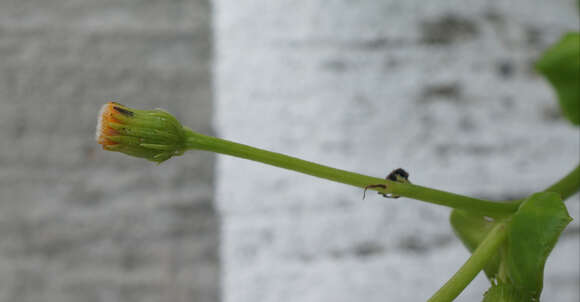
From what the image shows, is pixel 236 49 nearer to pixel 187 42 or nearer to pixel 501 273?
pixel 187 42

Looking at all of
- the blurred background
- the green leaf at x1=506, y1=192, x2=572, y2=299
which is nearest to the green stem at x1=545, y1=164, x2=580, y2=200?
the green leaf at x1=506, y1=192, x2=572, y2=299

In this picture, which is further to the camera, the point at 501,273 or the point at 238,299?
the point at 238,299

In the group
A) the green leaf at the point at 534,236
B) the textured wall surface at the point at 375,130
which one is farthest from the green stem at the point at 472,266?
the textured wall surface at the point at 375,130

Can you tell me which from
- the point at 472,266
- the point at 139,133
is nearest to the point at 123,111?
the point at 139,133

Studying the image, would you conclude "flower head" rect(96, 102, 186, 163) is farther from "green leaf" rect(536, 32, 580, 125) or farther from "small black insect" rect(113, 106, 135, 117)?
"green leaf" rect(536, 32, 580, 125)

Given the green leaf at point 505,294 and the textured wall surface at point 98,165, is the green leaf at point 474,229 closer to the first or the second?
the green leaf at point 505,294

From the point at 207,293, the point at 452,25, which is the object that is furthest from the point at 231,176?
the point at 452,25

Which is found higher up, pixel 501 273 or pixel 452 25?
pixel 452 25
